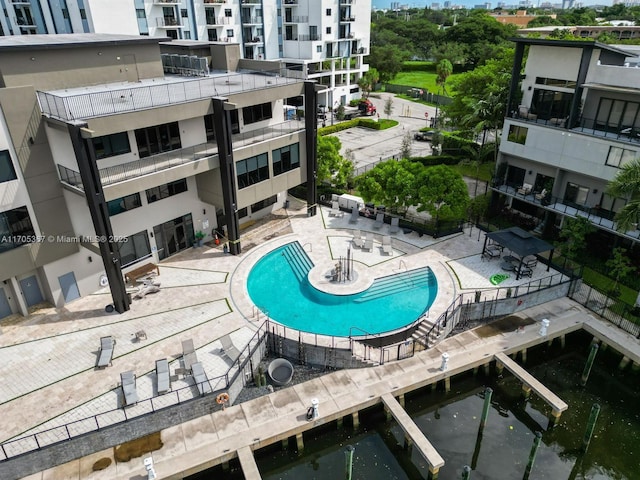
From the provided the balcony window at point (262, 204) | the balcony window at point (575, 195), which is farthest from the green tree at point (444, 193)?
the balcony window at point (262, 204)

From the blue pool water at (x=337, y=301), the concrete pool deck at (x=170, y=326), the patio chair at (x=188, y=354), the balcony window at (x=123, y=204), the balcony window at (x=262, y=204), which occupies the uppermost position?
the balcony window at (x=123, y=204)

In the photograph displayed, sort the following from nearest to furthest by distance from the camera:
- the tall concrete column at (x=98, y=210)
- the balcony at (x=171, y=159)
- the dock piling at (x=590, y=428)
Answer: the dock piling at (x=590, y=428) → the tall concrete column at (x=98, y=210) → the balcony at (x=171, y=159)

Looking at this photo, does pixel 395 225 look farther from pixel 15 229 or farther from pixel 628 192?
pixel 15 229

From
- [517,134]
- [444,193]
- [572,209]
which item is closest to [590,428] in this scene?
[572,209]

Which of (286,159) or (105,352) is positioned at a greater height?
(286,159)

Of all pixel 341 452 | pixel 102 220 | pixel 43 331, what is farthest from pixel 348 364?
pixel 43 331

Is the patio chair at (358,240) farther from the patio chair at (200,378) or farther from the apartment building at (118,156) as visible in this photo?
the patio chair at (200,378)
